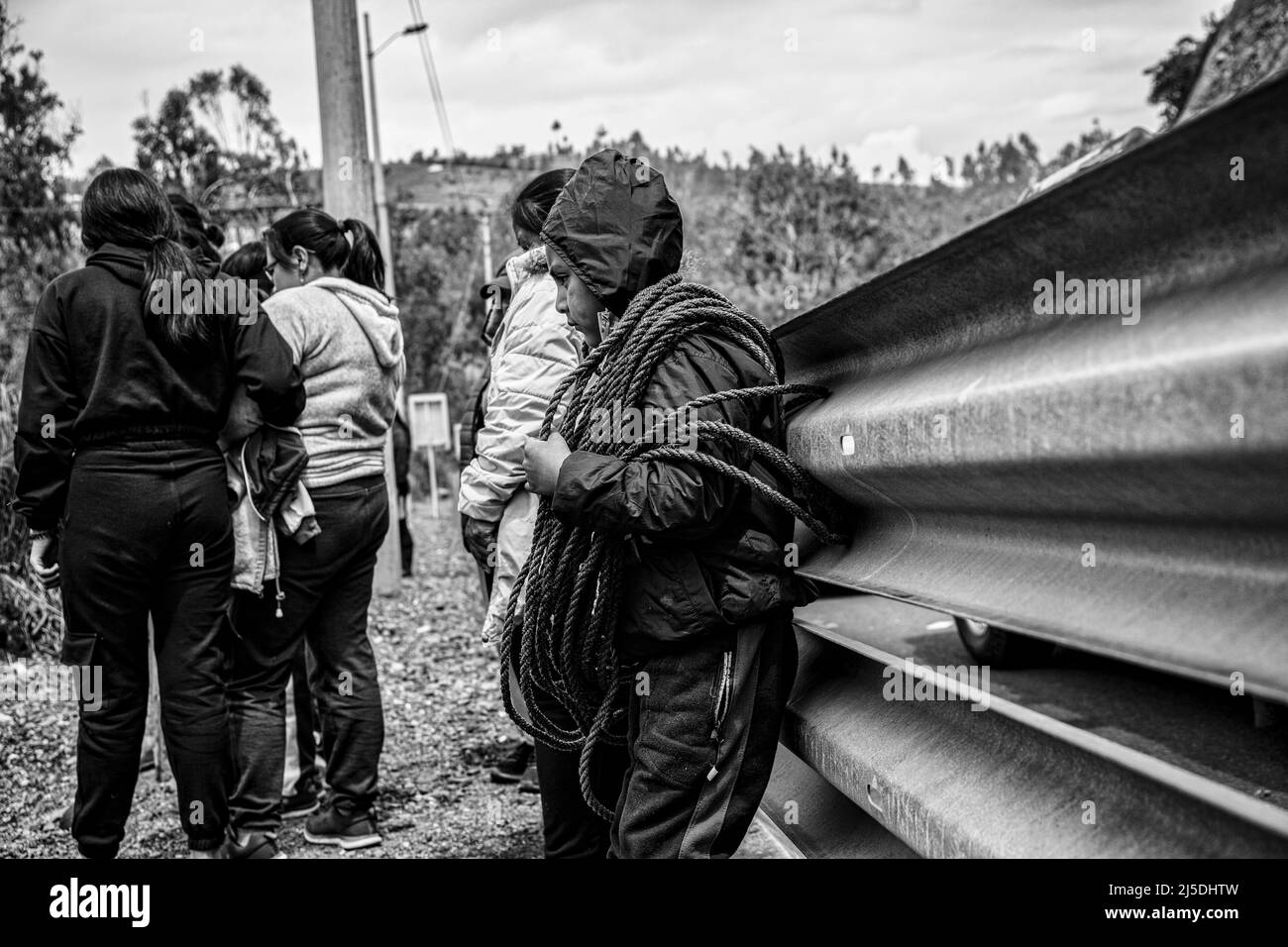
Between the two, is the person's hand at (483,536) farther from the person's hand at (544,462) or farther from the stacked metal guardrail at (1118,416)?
the stacked metal guardrail at (1118,416)

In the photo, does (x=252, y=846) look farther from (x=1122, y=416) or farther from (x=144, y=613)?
(x=1122, y=416)

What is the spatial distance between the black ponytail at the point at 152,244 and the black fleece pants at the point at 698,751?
2.02 meters

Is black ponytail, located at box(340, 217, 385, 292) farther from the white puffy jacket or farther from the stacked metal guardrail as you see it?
the stacked metal guardrail

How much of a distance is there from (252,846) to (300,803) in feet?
2.35

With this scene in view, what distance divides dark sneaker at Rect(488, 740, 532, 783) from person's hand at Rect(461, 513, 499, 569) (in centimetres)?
137

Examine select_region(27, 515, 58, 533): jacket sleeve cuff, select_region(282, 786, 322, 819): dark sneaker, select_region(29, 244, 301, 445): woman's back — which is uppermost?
select_region(29, 244, 301, 445): woman's back

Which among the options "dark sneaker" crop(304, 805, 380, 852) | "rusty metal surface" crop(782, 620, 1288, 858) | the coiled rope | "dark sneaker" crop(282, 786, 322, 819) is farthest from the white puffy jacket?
"dark sneaker" crop(282, 786, 322, 819)

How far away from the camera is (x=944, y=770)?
1817 mm

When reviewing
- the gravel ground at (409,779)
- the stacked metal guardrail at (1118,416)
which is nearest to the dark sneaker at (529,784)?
the gravel ground at (409,779)

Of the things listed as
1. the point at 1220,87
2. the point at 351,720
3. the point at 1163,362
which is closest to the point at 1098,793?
the point at 1163,362

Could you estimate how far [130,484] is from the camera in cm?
342

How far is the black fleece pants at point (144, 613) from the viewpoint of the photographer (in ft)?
11.1

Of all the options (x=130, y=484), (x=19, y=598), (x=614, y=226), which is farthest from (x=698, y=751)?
(x=19, y=598)

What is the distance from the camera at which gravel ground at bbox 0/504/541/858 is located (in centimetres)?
403
